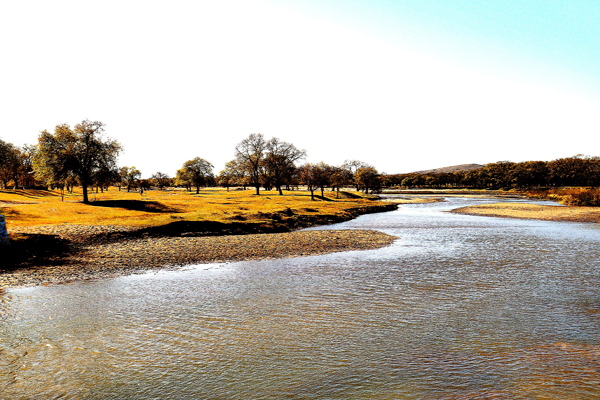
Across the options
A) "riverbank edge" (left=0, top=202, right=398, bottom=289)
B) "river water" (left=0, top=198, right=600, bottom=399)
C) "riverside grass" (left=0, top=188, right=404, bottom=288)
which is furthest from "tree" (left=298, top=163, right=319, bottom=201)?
"river water" (left=0, top=198, right=600, bottom=399)

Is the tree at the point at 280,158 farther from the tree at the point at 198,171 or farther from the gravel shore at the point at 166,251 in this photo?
the gravel shore at the point at 166,251

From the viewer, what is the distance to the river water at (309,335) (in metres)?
9.31

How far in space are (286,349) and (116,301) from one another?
9.42 m

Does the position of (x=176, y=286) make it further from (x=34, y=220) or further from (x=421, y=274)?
(x=34, y=220)

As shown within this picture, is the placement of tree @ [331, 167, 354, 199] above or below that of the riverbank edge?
above

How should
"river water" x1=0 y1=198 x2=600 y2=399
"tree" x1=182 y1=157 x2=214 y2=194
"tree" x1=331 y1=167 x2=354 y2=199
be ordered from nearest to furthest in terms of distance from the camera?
"river water" x1=0 y1=198 x2=600 y2=399 < "tree" x1=331 y1=167 x2=354 y2=199 < "tree" x1=182 y1=157 x2=214 y2=194

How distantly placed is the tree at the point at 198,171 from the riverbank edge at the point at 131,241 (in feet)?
329

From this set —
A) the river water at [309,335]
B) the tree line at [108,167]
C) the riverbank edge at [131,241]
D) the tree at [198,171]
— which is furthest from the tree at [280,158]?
the river water at [309,335]

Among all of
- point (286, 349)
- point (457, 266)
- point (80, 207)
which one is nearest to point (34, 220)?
point (80, 207)

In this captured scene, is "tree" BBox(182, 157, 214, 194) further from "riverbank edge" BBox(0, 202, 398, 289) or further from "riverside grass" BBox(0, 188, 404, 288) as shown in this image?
"riverbank edge" BBox(0, 202, 398, 289)

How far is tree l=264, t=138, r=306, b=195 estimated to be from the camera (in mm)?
112500

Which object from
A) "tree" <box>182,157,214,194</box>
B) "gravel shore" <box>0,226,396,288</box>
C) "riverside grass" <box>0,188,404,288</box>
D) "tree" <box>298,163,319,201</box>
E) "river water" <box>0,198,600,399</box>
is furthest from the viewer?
"tree" <box>182,157,214,194</box>

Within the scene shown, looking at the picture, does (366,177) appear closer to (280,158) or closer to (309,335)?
(280,158)

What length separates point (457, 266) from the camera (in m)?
23.5
